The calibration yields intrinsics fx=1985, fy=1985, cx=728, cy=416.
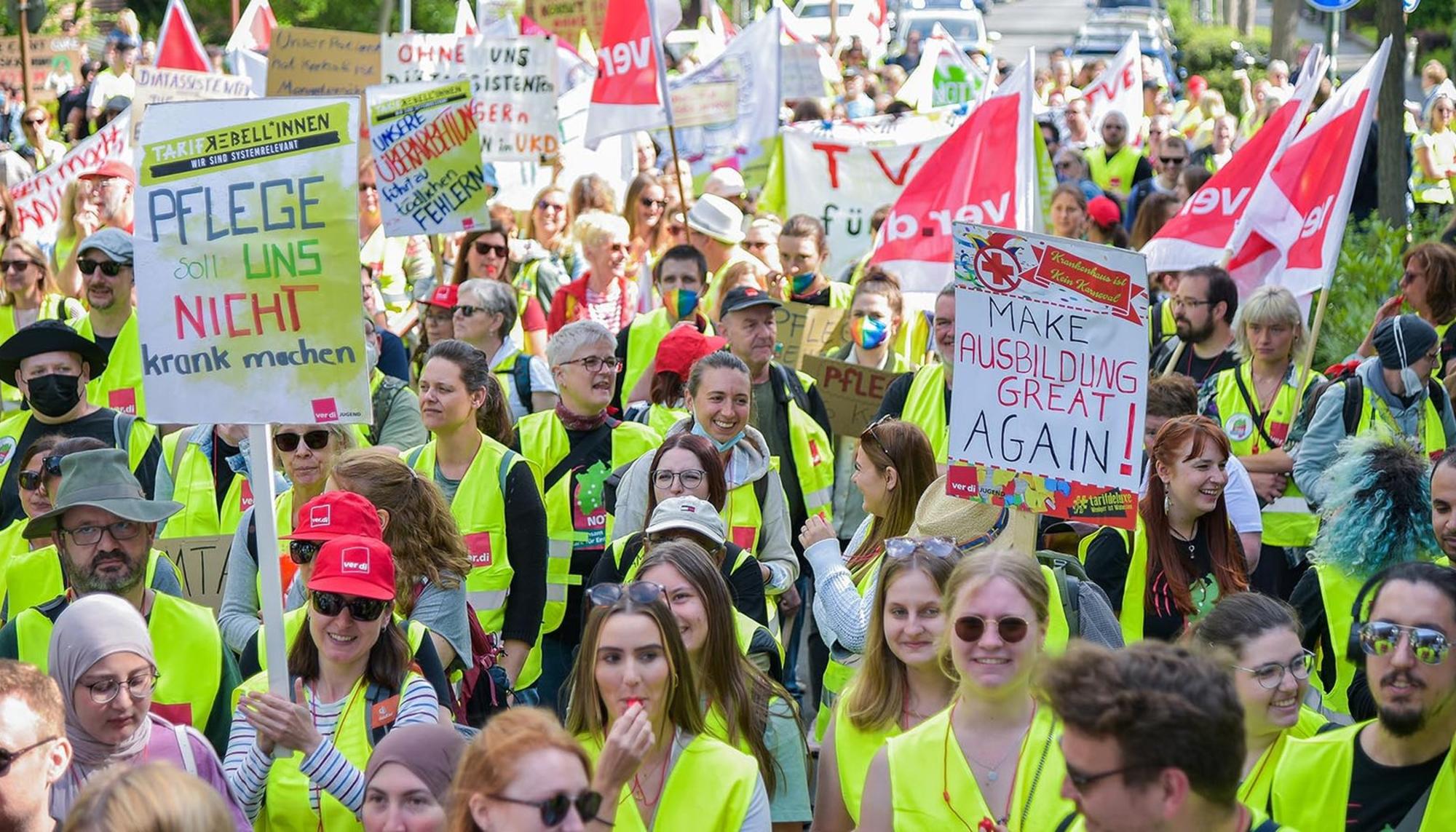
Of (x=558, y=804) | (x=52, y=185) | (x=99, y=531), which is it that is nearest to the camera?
(x=558, y=804)

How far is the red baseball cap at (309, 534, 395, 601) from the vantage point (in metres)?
4.85

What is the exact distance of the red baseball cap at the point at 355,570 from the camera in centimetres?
485

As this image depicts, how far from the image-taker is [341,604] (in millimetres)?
4867

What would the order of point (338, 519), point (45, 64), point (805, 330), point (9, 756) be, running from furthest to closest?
point (45, 64) < point (805, 330) < point (338, 519) < point (9, 756)

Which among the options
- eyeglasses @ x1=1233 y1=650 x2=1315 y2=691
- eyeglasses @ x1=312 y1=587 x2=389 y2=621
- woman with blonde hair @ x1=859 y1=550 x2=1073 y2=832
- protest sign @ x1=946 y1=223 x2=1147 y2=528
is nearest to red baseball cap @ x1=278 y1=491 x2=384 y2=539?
eyeglasses @ x1=312 y1=587 x2=389 y2=621

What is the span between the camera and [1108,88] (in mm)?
21312

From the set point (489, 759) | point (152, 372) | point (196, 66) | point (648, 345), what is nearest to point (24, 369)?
point (152, 372)

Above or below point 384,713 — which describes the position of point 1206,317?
above

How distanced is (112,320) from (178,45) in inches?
338

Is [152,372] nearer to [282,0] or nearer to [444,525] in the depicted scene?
[444,525]

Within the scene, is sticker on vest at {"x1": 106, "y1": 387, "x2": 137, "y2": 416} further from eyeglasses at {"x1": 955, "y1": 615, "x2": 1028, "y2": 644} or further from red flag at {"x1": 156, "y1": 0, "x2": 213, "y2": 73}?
red flag at {"x1": 156, "y1": 0, "x2": 213, "y2": 73}

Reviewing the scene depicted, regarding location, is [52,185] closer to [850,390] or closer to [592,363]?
[850,390]

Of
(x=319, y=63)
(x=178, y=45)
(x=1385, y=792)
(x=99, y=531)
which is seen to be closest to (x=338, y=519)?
(x=99, y=531)

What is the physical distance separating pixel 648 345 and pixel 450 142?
1863mm
